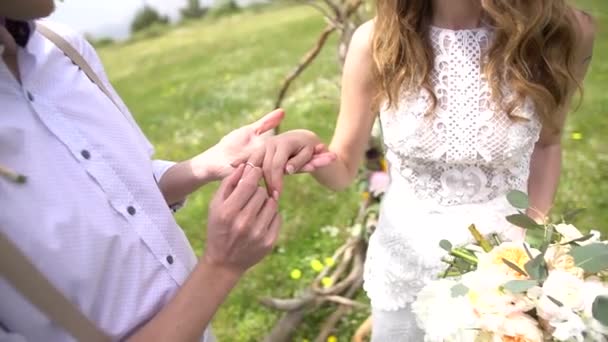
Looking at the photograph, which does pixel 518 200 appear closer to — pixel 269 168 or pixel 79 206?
pixel 269 168

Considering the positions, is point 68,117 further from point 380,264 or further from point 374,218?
point 374,218

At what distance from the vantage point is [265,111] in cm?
587

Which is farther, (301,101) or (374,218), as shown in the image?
(301,101)

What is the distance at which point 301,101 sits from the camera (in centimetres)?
573

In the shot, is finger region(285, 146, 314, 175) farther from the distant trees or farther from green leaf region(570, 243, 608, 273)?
the distant trees

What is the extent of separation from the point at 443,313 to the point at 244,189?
0.45 m

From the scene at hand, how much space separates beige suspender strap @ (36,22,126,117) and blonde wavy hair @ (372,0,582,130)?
725 mm

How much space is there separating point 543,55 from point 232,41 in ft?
27.2

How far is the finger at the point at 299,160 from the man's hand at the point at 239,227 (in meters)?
0.25

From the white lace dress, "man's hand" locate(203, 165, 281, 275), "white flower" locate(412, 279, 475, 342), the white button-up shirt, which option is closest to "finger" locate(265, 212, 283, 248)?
"man's hand" locate(203, 165, 281, 275)

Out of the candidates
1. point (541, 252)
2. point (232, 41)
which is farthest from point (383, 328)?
point (232, 41)

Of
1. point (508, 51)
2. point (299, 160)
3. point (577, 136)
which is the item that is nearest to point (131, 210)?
point (299, 160)

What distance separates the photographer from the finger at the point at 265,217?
1.16 metres

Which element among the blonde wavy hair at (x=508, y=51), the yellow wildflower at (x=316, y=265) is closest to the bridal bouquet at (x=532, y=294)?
the blonde wavy hair at (x=508, y=51)
